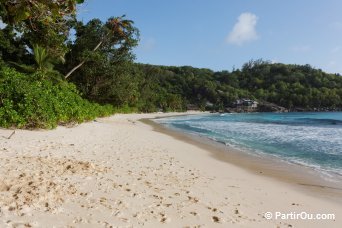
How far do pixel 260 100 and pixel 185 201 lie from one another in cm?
13336

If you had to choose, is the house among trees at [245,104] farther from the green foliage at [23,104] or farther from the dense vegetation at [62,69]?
the green foliage at [23,104]

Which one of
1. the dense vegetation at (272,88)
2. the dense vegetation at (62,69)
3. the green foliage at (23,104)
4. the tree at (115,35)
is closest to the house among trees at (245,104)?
the dense vegetation at (272,88)

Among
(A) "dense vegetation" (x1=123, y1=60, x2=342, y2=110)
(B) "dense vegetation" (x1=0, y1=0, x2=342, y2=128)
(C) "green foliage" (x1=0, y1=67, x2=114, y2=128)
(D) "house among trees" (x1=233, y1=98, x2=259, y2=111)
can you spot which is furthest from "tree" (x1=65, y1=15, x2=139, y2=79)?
(D) "house among trees" (x1=233, y1=98, x2=259, y2=111)

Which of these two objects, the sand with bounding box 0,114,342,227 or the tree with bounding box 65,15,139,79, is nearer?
the sand with bounding box 0,114,342,227

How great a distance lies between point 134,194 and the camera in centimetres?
544

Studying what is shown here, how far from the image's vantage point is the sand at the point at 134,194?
433cm

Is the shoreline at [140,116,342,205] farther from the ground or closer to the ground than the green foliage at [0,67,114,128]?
closer to the ground

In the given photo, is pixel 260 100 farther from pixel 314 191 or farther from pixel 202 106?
pixel 314 191

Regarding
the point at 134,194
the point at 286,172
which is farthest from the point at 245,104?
the point at 134,194

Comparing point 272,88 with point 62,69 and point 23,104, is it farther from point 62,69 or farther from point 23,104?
point 23,104

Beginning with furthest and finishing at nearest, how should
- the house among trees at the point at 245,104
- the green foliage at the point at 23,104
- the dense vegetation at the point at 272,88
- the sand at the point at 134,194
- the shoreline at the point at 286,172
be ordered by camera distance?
the dense vegetation at the point at 272,88, the house among trees at the point at 245,104, the green foliage at the point at 23,104, the shoreline at the point at 286,172, the sand at the point at 134,194

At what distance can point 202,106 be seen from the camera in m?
118

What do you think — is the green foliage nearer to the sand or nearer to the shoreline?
the sand

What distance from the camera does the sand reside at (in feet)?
14.2
